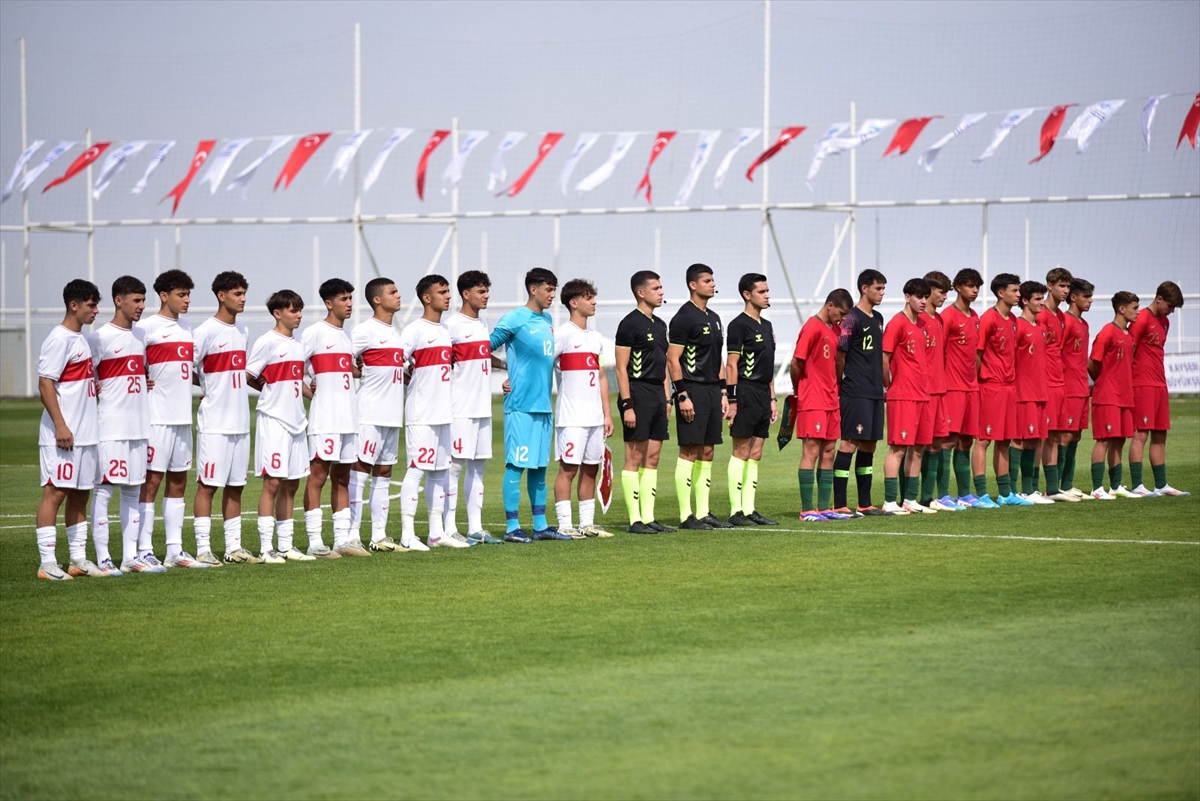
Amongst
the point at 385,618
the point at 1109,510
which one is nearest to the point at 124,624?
the point at 385,618

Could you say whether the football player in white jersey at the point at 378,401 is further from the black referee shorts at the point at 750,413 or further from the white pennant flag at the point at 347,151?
the white pennant flag at the point at 347,151

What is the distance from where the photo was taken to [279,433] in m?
10.6

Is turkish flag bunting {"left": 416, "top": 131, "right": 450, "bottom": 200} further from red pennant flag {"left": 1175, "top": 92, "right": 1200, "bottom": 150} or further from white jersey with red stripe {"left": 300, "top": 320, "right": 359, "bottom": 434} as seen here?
white jersey with red stripe {"left": 300, "top": 320, "right": 359, "bottom": 434}

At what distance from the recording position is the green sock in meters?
12.7

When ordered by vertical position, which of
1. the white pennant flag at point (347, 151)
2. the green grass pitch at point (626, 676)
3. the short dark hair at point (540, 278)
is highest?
the white pennant flag at point (347, 151)

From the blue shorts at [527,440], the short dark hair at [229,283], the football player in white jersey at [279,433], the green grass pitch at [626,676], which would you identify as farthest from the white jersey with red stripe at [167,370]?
the blue shorts at [527,440]

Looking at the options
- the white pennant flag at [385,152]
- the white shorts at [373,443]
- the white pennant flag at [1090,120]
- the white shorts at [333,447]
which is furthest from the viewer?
the white pennant flag at [385,152]

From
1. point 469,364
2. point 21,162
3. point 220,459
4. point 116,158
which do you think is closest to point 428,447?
point 469,364

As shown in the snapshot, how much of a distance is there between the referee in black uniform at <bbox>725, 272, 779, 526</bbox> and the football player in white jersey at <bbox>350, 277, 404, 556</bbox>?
269 cm

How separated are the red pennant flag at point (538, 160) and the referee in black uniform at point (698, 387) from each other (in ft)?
60.5

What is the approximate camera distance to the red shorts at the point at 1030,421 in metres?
13.7

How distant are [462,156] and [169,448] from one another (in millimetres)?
20993

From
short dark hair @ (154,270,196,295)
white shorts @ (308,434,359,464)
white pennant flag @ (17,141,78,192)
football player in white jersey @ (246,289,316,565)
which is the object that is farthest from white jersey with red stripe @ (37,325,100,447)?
white pennant flag @ (17,141,78,192)

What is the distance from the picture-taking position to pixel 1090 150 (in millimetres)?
31531
